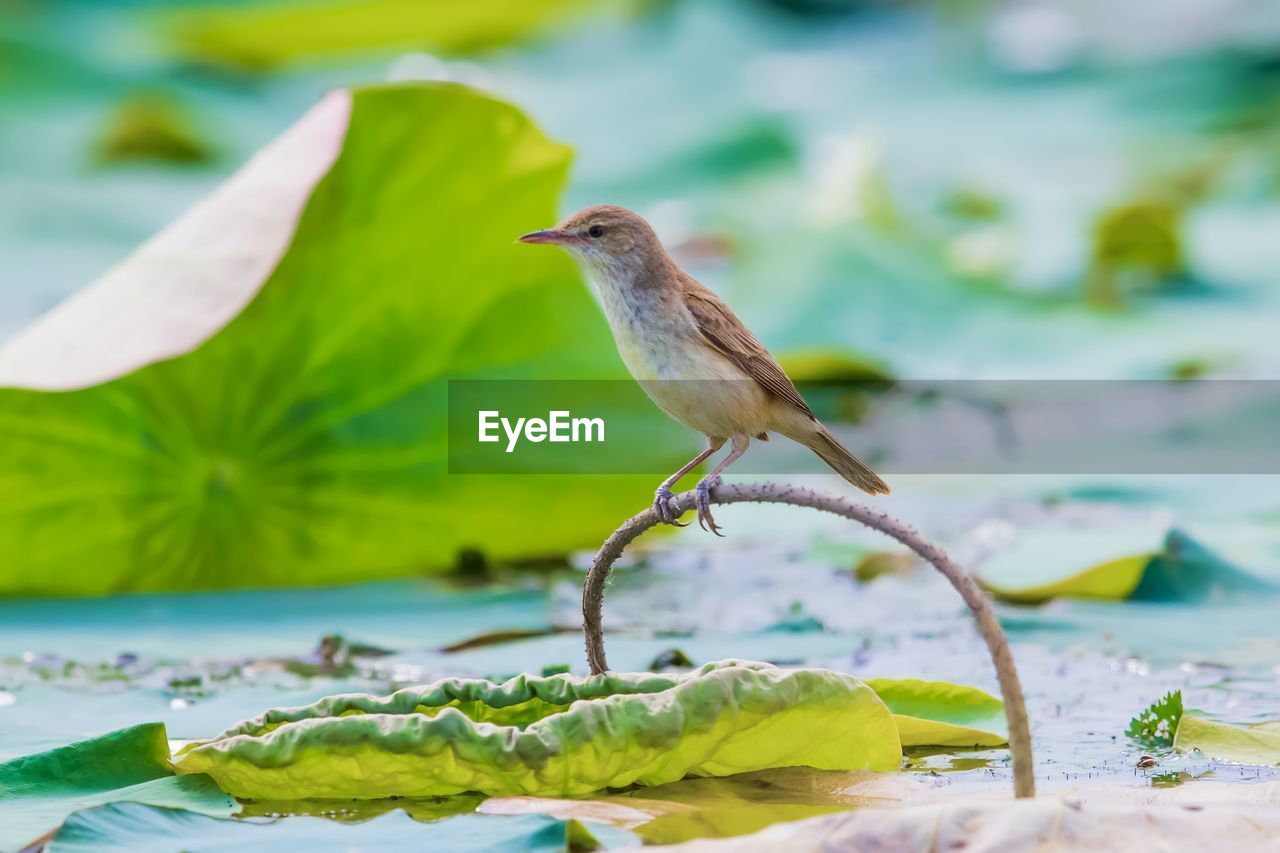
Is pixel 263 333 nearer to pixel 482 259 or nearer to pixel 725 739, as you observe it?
pixel 482 259

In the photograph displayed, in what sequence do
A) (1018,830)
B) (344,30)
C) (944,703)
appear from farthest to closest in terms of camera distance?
(344,30) → (944,703) → (1018,830)

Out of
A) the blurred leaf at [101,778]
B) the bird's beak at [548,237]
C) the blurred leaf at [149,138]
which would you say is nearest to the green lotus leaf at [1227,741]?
the bird's beak at [548,237]

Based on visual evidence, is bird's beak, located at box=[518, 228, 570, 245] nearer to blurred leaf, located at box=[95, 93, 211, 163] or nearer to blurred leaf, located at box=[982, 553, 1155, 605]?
blurred leaf, located at box=[982, 553, 1155, 605]

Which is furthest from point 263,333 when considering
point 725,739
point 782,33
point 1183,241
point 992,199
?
point 782,33

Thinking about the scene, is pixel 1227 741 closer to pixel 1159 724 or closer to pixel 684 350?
pixel 1159 724

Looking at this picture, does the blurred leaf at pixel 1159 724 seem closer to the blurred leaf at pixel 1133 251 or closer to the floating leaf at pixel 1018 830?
the floating leaf at pixel 1018 830

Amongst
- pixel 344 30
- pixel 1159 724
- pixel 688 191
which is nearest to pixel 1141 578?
pixel 1159 724

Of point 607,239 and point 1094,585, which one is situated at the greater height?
point 607,239
